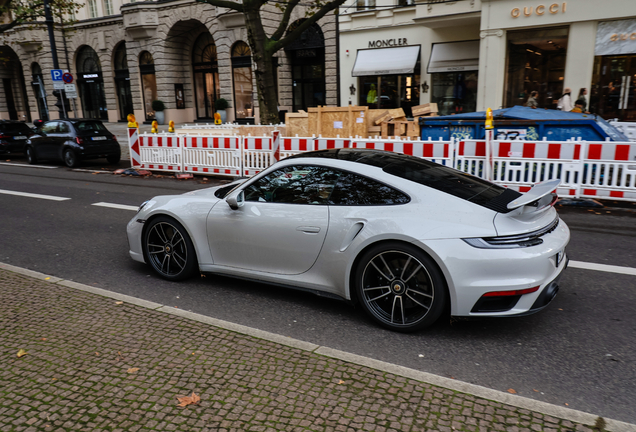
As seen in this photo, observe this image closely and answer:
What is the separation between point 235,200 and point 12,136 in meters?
18.7

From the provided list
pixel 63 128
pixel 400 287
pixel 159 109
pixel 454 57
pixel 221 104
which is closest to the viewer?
pixel 400 287

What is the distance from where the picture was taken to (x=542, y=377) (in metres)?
3.35

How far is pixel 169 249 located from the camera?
5309 mm

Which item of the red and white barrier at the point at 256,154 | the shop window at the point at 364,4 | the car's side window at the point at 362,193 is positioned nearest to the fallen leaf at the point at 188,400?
the car's side window at the point at 362,193

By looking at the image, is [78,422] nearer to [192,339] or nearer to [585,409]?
[192,339]

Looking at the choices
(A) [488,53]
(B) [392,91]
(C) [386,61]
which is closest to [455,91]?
(A) [488,53]

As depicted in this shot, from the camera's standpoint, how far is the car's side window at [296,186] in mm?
4375

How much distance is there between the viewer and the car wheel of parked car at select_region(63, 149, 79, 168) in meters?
15.9

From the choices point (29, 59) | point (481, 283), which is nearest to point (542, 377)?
point (481, 283)

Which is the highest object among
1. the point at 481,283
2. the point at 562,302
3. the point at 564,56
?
the point at 564,56

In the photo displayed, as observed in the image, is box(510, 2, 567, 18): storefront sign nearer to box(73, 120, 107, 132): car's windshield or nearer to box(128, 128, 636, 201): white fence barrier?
box(128, 128, 636, 201): white fence barrier

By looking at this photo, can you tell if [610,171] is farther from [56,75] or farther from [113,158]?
[56,75]

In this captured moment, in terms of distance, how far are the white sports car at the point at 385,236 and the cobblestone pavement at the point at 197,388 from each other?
80 cm

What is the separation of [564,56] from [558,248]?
17068 millimetres
